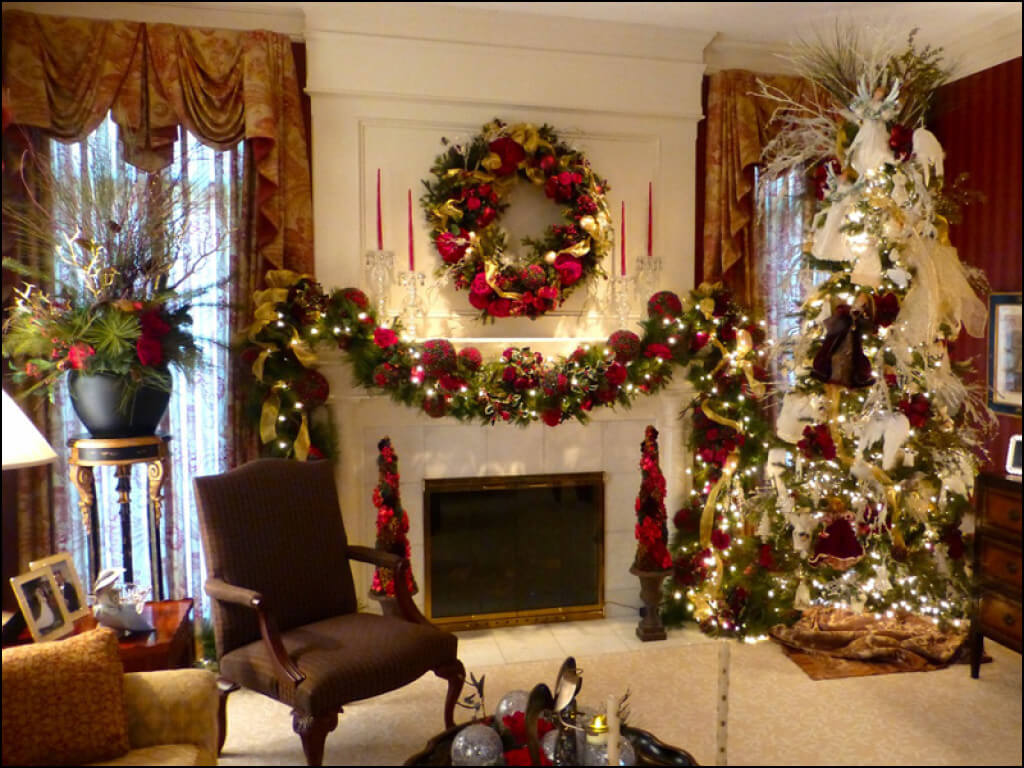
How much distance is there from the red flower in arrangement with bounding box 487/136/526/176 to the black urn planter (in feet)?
5.85

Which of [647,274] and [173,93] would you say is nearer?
[173,93]

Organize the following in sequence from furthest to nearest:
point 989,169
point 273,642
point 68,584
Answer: point 989,169, point 68,584, point 273,642

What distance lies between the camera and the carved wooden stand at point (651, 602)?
367 centimetres

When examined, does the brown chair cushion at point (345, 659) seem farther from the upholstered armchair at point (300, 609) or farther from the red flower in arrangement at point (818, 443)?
the red flower in arrangement at point (818, 443)

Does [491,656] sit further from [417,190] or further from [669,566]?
[417,190]

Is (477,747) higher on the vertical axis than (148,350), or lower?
lower

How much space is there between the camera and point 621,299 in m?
3.83

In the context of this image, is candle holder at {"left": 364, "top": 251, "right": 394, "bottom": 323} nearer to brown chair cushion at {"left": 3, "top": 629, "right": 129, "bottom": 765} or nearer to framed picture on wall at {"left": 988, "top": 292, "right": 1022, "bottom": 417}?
brown chair cushion at {"left": 3, "top": 629, "right": 129, "bottom": 765}

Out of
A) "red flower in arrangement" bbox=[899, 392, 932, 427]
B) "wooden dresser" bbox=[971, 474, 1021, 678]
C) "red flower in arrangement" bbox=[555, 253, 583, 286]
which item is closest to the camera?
"wooden dresser" bbox=[971, 474, 1021, 678]

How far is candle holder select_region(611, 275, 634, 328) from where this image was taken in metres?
3.83

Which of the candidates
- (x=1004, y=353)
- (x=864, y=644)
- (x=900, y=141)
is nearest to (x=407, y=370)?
(x=900, y=141)

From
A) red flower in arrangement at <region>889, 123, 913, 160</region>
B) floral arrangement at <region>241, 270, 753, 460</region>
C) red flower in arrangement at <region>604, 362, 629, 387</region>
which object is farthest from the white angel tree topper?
red flower in arrangement at <region>604, 362, 629, 387</region>

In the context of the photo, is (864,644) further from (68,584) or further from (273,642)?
(68,584)

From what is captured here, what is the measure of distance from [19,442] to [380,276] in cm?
170
